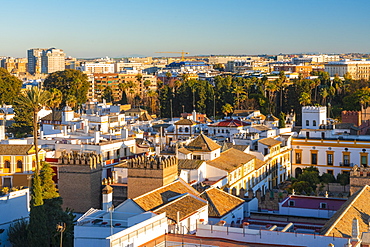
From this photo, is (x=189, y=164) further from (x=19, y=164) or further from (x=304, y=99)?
(x=304, y=99)

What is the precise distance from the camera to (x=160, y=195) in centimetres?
2605

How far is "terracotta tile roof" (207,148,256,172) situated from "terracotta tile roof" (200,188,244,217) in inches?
462

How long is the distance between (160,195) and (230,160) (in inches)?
684

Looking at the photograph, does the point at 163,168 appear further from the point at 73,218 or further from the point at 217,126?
the point at 217,126

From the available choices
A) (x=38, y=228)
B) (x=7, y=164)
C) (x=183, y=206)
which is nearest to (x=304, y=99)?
(x=7, y=164)

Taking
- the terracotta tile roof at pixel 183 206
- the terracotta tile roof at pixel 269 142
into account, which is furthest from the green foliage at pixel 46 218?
the terracotta tile roof at pixel 269 142

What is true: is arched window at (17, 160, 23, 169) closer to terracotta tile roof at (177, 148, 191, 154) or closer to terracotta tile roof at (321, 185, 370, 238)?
terracotta tile roof at (177, 148, 191, 154)

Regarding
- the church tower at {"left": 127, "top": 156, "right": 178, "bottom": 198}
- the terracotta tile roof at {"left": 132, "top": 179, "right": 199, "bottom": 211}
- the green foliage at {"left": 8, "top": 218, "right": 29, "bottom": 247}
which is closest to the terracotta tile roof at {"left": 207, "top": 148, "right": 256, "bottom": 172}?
the church tower at {"left": 127, "top": 156, "right": 178, "bottom": 198}

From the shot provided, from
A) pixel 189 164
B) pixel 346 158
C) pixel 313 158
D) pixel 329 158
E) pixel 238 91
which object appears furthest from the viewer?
pixel 238 91

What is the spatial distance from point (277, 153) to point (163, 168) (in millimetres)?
25872

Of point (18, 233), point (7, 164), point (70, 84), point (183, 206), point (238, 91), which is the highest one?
point (70, 84)

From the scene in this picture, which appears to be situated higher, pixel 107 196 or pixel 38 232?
pixel 107 196

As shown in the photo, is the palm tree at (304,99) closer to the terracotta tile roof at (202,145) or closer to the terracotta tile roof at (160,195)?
the terracotta tile roof at (202,145)

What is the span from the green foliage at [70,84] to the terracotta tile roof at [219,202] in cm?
8461
